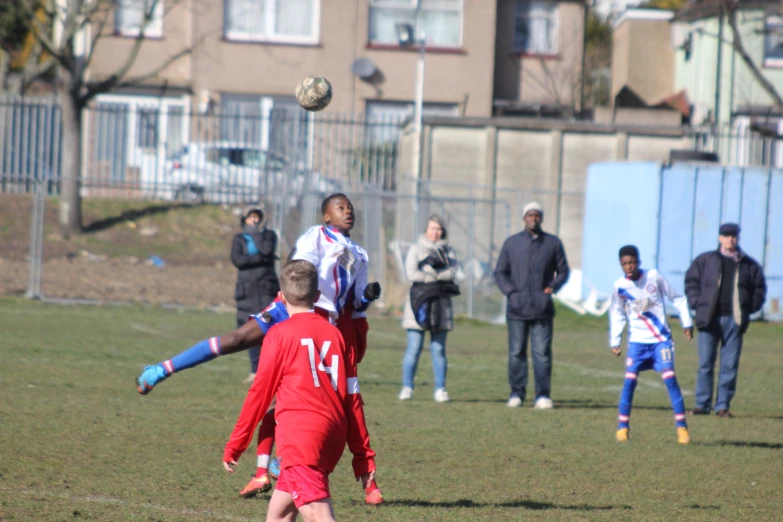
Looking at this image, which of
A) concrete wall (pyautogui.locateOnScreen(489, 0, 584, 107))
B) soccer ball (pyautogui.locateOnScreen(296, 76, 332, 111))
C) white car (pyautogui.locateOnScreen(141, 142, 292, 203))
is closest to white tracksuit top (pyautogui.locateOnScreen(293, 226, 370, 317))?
soccer ball (pyautogui.locateOnScreen(296, 76, 332, 111))

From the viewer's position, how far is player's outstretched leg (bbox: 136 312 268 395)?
5344 mm

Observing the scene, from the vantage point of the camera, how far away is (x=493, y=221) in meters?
18.8

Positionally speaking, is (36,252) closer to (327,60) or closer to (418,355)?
(418,355)

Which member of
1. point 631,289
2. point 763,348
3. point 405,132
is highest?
point 405,132

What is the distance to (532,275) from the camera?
1103 cm

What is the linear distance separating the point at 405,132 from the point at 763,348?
33.9 feet

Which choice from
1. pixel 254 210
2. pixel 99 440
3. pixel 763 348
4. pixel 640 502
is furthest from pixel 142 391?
pixel 763 348

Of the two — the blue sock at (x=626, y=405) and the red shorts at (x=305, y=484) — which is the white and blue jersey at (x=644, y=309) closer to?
the blue sock at (x=626, y=405)

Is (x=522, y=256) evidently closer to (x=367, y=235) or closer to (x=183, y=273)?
(x=367, y=235)

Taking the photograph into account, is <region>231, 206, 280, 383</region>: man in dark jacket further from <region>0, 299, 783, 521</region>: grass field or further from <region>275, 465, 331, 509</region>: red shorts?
<region>275, 465, 331, 509</region>: red shorts

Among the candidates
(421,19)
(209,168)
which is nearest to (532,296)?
(209,168)

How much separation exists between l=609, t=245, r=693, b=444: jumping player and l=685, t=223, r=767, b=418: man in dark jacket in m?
1.85

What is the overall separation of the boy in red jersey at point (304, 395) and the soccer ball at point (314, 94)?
3153 millimetres

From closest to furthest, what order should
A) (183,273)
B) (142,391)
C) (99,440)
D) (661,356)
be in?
(142,391) < (99,440) < (661,356) < (183,273)
